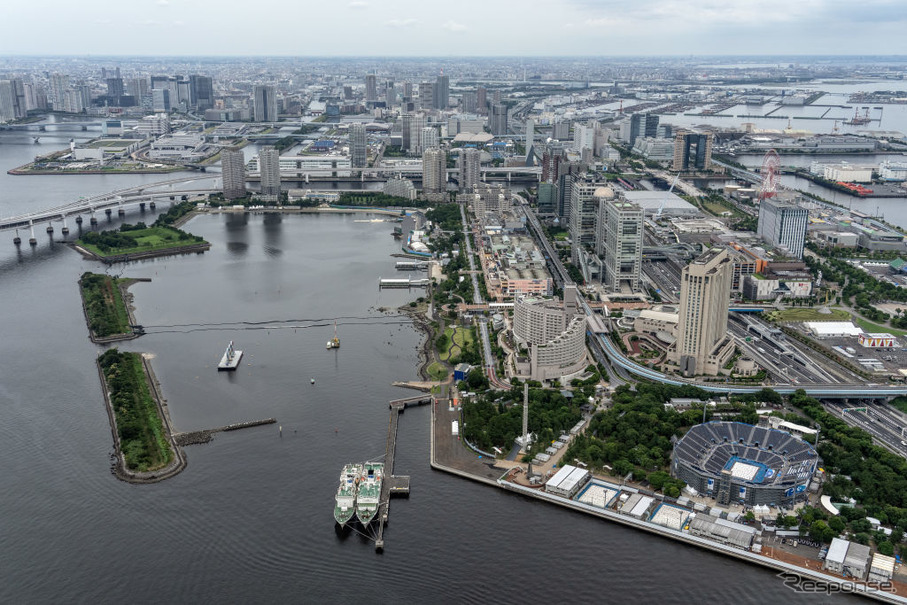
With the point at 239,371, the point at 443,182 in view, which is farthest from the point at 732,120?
the point at 239,371

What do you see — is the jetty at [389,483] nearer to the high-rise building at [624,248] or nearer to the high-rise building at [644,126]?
the high-rise building at [624,248]

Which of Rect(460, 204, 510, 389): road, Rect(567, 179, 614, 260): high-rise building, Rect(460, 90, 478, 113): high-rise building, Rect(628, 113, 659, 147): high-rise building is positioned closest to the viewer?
Rect(460, 204, 510, 389): road

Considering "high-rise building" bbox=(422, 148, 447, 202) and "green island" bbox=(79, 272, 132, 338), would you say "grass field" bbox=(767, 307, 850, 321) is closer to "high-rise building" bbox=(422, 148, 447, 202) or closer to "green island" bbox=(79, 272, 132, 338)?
"green island" bbox=(79, 272, 132, 338)

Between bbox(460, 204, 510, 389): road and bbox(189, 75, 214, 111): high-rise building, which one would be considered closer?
bbox(460, 204, 510, 389): road

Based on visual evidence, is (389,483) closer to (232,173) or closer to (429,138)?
(232,173)

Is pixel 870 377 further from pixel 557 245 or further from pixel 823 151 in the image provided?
pixel 823 151

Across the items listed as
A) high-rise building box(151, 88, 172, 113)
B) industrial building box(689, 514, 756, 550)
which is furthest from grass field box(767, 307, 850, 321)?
high-rise building box(151, 88, 172, 113)

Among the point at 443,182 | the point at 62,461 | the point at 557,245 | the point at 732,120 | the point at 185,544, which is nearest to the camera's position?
the point at 185,544
